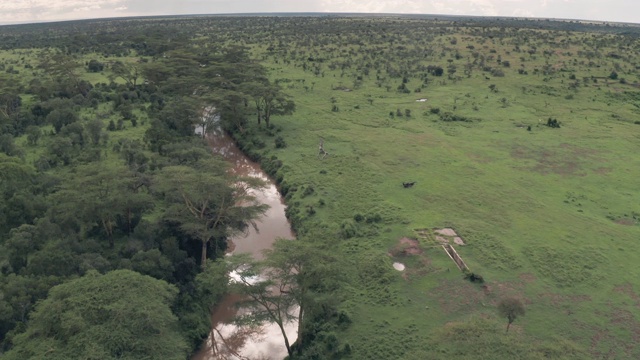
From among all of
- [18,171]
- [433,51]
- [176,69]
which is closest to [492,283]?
[18,171]

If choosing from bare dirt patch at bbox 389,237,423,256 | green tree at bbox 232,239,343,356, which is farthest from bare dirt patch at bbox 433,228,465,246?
green tree at bbox 232,239,343,356

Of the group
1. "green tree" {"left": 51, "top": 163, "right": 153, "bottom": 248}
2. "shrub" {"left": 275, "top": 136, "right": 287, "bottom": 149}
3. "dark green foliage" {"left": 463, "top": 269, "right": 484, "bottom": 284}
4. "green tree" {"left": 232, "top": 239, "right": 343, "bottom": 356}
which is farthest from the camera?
"shrub" {"left": 275, "top": 136, "right": 287, "bottom": 149}

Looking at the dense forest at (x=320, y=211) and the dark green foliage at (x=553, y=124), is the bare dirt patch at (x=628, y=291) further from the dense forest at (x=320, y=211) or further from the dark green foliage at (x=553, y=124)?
the dark green foliage at (x=553, y=124)

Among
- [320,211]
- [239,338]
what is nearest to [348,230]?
[320,211]

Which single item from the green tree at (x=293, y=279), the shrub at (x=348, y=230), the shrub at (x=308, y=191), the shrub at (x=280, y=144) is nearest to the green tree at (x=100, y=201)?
the green tree at (x=293, y=279)

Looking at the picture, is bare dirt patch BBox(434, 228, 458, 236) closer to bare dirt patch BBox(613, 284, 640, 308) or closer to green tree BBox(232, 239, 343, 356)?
bare dirt patch BBox(613, 284, 640, 308)

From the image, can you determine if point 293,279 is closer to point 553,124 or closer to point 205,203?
point 205,203
